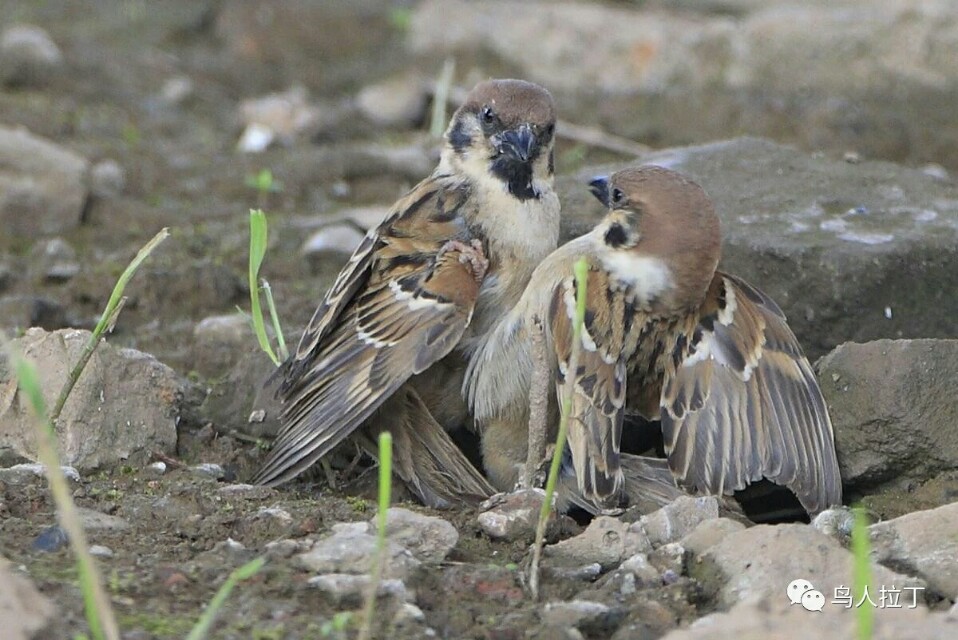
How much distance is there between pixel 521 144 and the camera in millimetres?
4977

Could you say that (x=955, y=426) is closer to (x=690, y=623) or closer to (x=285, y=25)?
(x=690, y=623)

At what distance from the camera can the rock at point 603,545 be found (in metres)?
3.81

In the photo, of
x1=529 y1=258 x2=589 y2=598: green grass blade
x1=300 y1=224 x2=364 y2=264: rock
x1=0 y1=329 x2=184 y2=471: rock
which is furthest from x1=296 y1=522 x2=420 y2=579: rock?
x1=300 y1=224 x2=364 y2=264: rock

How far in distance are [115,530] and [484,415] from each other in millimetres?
1294

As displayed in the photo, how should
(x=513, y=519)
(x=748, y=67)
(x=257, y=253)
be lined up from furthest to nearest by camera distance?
(x=748, y=67)
(x=257, y=253)
(x=513, y=519)

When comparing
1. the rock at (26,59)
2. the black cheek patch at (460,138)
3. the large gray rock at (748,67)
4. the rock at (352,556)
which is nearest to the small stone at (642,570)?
the rock at (352,556)

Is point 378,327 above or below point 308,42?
below

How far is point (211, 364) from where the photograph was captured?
218 inches

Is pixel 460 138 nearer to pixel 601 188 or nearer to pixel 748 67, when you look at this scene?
pixel 601 188

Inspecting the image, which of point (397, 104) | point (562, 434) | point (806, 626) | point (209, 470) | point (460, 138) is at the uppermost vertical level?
point (460, 138)

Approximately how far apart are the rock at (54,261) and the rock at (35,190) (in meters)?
0.18

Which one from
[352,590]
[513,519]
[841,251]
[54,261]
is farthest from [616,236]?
[54,261]

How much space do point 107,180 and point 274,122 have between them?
1.35 meters

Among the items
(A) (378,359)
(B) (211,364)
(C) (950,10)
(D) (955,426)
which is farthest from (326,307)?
(C) (950,10)
